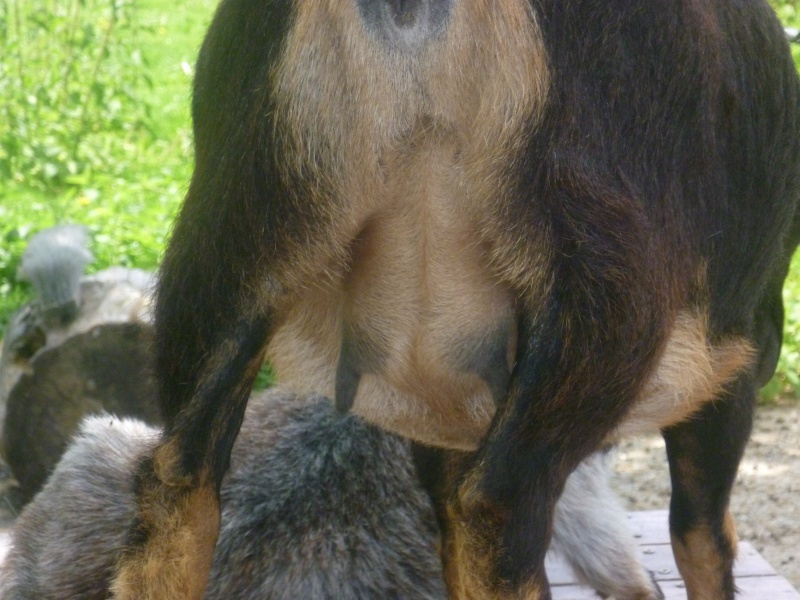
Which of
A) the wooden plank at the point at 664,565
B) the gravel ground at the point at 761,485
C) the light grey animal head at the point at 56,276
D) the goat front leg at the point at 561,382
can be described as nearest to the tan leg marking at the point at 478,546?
the goat front leg at the point at 561,382

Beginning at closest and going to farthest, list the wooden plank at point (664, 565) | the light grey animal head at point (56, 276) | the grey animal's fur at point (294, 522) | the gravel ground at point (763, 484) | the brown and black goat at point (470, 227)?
1. the brown and black goat at point (470, 227)
2. the grey animal's fur at point (294, 522)
3. the wooden plank at point (664, 565)
4. the light grey animal head at point (56, 276)
5. the gravel ground at point (763, 484)

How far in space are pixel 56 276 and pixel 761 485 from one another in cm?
376

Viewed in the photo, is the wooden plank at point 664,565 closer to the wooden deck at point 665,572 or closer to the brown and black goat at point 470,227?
the wooden deck at point 665,572

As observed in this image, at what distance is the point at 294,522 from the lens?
13.7ft

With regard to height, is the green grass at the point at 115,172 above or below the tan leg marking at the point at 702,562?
below

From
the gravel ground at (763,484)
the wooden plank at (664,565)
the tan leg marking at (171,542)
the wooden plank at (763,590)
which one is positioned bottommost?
the gravel ground at (763,484)

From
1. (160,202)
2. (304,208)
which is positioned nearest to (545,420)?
(304,208)

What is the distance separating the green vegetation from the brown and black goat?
414cm

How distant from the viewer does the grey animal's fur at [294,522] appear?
13.5 feet

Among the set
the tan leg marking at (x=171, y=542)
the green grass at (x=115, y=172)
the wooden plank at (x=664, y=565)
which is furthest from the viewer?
the green grass at (x=115, y=172)

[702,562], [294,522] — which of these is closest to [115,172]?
[294,522]

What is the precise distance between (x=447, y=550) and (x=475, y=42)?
4.75ft

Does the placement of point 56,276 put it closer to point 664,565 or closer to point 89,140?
point 664,565

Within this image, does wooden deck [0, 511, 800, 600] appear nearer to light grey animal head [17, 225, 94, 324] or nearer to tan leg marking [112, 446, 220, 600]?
light grey animal head [17, 225, 94, 324]
